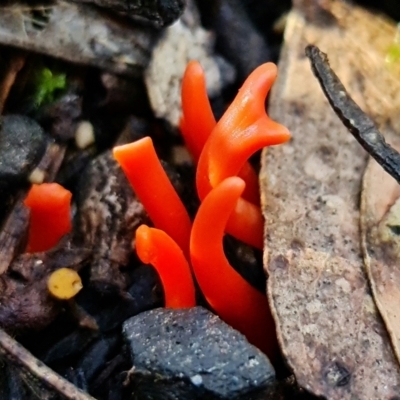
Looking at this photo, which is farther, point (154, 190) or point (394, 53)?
point (394, 53)

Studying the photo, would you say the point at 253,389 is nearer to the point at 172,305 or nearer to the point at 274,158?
the point at 172,305

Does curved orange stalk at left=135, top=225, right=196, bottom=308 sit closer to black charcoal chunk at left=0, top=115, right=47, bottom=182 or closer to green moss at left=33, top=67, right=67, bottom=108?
black charcoal chunk at left=0, top=115, right=47, bottom=182

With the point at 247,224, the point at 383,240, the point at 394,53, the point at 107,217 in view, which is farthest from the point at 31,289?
the point at 394,53

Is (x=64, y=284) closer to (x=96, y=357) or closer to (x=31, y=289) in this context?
(x=31, y=289)

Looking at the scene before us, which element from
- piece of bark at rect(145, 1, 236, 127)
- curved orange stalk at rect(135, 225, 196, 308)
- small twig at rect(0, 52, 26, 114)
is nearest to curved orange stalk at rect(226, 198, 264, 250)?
curved orange stalk at rect(135, 225, 196, 308)

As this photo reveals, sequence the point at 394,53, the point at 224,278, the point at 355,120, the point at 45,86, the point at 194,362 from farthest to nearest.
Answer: the point at 394,53 < the point at 45,86 < the point at 355,120 < the point at 224,278 < the point at 194,362

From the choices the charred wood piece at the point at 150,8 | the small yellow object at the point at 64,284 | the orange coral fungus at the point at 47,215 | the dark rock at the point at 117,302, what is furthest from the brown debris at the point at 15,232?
the charred wood piece at the point at 150,8

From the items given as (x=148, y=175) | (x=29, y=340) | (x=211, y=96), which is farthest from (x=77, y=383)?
(x=211, y=96)
